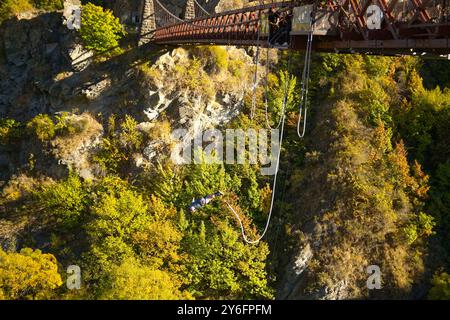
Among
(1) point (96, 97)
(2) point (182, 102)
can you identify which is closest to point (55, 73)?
(1) point (96, 97)

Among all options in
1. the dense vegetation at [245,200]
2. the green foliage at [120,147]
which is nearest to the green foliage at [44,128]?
the dense vegetation at [245,200]

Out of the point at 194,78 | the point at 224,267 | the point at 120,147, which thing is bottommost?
the point at 224,267

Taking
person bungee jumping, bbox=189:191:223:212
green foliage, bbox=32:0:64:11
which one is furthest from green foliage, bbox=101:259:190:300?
green foliage, bbox=32:0:64:11

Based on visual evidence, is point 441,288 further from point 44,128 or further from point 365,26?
point 44,128

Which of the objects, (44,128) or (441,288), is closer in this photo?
(441,288)

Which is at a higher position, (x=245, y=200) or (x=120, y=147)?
(x=120, y=147)

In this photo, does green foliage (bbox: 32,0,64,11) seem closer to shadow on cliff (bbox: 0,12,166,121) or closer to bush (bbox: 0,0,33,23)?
bush (bbox: 0,0,33,23)

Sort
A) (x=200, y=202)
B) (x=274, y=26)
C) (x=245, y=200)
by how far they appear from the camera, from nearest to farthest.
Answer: (x=274, y=26) → (x=200, y=202) → (x=245, y=200)
